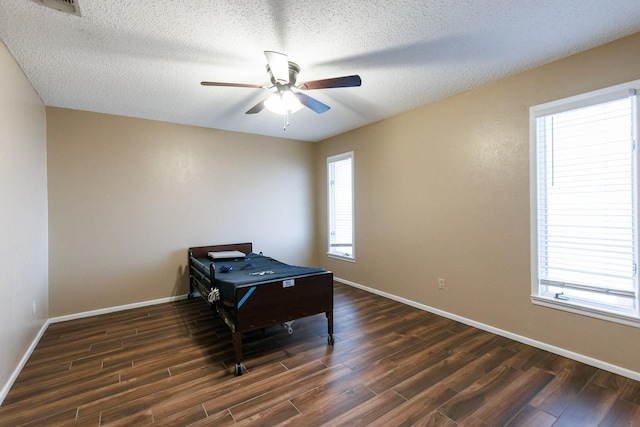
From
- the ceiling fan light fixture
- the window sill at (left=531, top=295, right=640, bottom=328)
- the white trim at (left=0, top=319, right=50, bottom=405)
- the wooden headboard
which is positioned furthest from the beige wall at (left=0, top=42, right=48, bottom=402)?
the window sill at (left=531, top=295, right=640, bottom=328)

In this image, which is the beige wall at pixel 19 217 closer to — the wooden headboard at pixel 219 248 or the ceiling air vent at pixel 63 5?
the ceiling air vent at pixel 63 5

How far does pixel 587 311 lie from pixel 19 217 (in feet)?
15.6

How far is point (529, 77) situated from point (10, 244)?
4564 millimetres

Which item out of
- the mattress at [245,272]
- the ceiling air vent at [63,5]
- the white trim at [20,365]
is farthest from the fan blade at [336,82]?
the white trim at [20,365]

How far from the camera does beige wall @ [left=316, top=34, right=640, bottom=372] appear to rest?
239 centimetres

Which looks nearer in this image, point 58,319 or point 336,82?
point 336,82

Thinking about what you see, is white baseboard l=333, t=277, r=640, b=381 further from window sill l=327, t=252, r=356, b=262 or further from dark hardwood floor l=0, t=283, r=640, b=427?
window sill l=327, t=252, r=356, b=262

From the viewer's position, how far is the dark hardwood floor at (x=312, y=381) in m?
1.85

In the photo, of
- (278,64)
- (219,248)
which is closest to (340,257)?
(219,248)

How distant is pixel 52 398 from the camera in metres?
2.05

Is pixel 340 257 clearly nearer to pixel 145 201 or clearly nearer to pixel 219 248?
pixel 219 248

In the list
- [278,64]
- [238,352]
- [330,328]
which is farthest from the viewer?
[330,328]

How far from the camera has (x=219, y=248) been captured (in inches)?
175

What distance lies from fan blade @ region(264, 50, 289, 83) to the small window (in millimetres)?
2645
